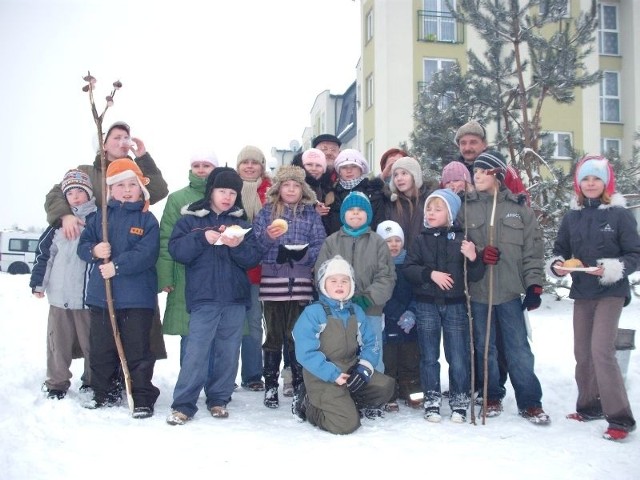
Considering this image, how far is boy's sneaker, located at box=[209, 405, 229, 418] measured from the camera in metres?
4.57

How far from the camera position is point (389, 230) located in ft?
17.1

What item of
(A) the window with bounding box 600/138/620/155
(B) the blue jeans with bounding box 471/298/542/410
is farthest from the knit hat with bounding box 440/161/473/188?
(A) the window with bounding box 600/138/620/155

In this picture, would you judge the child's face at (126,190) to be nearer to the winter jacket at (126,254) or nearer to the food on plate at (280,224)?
the winter jacket at (126,254)

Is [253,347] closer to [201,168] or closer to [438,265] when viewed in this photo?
[201,168]

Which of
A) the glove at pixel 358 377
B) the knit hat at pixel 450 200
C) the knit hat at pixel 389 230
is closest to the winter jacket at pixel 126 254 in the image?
the glove at pixel 358 377

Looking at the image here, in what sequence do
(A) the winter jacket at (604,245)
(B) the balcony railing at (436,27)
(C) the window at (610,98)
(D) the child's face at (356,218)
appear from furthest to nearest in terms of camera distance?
(C) the window at (610,98)
(B) the balcony railing at (436,27)
(D) the child's face at (356,218)
(A) the winter jacket at (604,245)

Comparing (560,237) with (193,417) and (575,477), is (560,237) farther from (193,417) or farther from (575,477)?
(193,417)

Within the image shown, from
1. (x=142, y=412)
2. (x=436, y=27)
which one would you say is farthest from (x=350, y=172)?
(x=436, y=27)

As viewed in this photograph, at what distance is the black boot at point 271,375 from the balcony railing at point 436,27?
17.5 meters

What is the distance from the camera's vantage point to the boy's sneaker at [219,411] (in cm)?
457

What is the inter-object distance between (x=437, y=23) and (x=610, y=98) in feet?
26.0

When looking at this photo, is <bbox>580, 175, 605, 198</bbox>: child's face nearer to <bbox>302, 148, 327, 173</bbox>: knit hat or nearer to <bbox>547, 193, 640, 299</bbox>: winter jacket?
<bbox>547, 193, 640, 299</bbox>: winter jacket

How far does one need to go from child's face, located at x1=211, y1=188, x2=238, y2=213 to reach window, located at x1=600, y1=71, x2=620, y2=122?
21.9 meters

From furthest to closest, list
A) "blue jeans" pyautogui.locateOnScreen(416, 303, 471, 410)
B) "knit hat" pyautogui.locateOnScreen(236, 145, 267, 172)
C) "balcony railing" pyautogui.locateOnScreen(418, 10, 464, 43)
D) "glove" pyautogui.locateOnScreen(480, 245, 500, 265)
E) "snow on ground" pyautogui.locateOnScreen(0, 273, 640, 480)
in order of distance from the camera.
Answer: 1. "balcony railing" pyautogui.locateOnScreen(418, 10, 464, 43)
2. "knit hat" pyautogui.locateOnScreen(236, 145, 267, 172)
3. "blue jeans" pyautogui.locateOnScreen(416, 303, 471, 410)
4. "glove" pyautogui.locateOnScreen(480, 245, 500, 265)
5. "snow on ground" pyautogui.locateOnScreen(0, 273, 640, 480)
